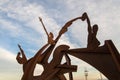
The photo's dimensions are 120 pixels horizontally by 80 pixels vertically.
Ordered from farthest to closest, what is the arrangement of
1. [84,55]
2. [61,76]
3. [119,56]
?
[61,76] → [84,55] → [119,56]

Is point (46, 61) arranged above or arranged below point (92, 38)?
below

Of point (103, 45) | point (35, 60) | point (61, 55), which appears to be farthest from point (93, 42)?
point (35, 60)

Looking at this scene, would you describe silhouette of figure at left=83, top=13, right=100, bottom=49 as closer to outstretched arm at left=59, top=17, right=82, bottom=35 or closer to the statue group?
the statue group

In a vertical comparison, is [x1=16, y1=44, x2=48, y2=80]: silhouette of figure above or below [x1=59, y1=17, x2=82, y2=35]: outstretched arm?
below

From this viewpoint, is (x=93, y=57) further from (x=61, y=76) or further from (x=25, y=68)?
(x=25, y=68)

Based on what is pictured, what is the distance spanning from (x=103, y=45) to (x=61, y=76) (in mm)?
2485

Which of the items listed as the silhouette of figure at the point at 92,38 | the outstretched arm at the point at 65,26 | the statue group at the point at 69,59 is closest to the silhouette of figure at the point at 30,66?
the statue group at the point at 69,59

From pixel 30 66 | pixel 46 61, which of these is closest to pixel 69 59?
pixel 46 61

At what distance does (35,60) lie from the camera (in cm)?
1310

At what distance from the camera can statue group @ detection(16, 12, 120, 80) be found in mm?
12072

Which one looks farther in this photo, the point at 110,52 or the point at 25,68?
the point at 25,68

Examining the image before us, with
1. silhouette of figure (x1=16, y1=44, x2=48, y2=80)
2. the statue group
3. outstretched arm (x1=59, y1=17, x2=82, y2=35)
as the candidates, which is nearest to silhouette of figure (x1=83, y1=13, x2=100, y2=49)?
the statue group

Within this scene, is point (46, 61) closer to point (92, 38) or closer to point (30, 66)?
point (30, 66)

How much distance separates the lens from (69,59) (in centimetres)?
1338
